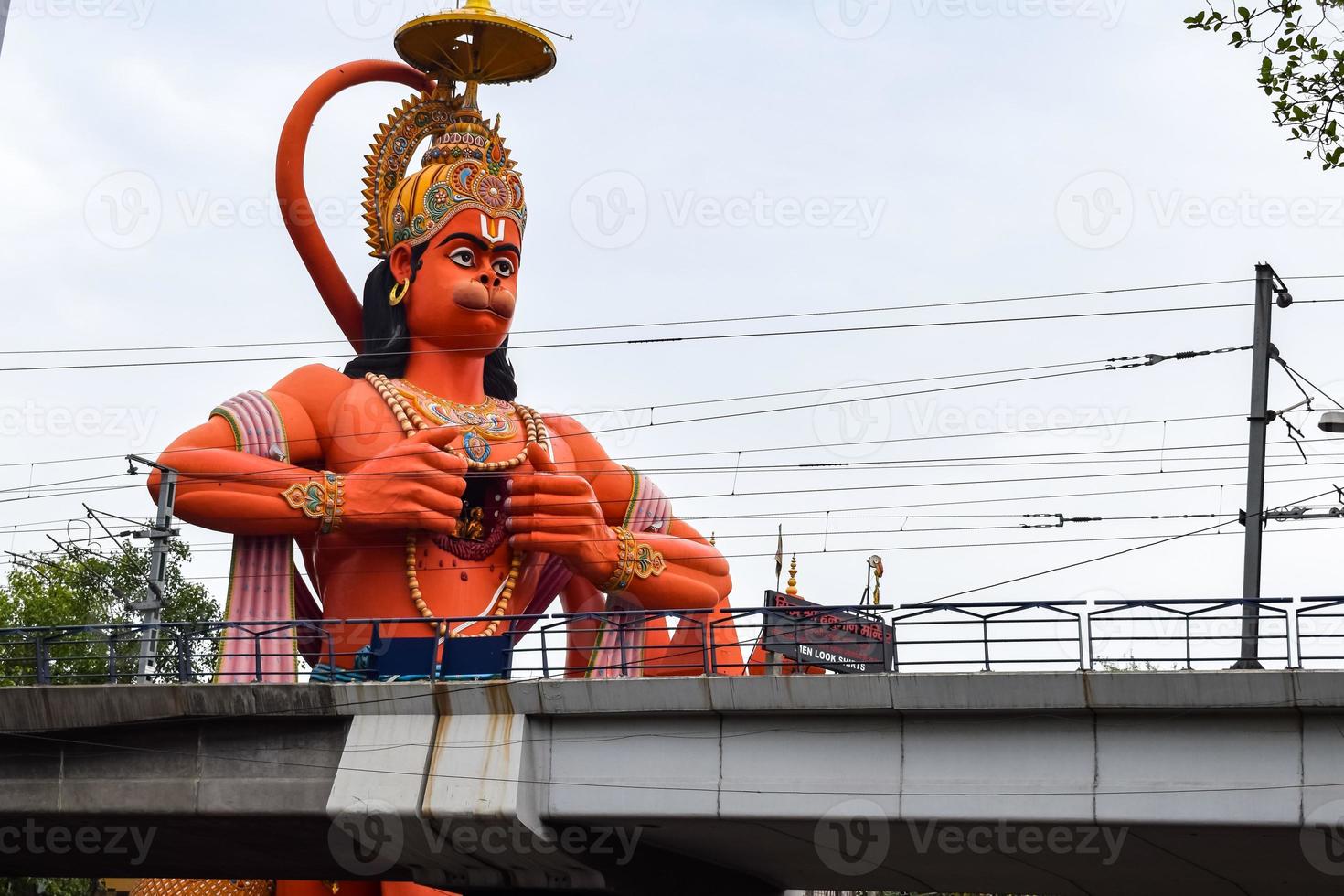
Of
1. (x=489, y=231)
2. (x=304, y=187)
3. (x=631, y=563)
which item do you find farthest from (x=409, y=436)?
(x=304, y=187)

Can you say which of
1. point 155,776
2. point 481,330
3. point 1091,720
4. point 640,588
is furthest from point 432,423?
point 1091,720

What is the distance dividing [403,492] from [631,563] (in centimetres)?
362

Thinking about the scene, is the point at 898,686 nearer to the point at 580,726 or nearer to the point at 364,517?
the point at 580,726

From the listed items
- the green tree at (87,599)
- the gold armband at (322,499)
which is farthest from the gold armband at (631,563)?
the green tree at (87,599)

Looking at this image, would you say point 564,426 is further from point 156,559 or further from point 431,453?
point 156,559

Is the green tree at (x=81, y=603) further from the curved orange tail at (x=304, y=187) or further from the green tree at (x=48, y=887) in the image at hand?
the curved orange tail at (x=304, y=187)

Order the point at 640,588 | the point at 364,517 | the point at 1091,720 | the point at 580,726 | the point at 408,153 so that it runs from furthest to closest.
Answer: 1. the point at 408,153
2. the point at 640,588
3. the point at 364,517
4. the point at 580,726
5. the point at 1091,720

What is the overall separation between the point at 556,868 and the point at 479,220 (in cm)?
996

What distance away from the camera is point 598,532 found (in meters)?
26.3

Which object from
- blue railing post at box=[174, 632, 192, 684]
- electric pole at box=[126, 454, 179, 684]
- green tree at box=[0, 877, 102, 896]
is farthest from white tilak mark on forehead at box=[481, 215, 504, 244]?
green tree at box=[0, 877, 102, 896]

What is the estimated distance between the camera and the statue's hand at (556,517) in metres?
25.9

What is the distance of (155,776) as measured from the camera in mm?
21922

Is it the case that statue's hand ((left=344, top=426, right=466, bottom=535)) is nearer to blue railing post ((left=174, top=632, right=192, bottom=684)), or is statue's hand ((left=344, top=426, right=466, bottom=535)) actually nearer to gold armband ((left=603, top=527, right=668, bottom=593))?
gold armband ((left=603, top=527, right=668, bottom=593))

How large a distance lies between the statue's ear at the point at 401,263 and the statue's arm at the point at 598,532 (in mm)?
3052
